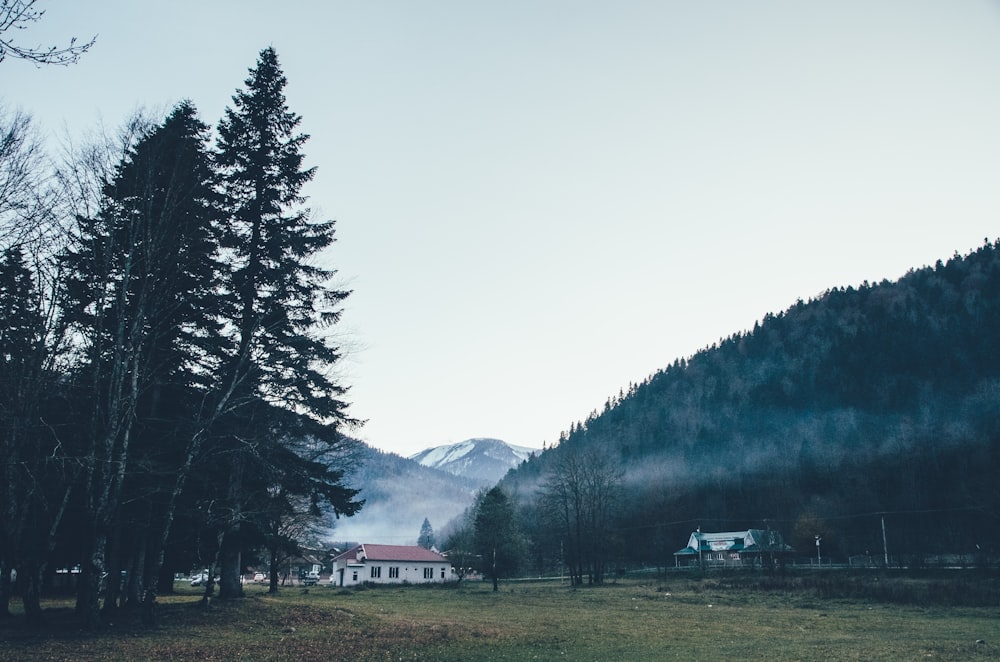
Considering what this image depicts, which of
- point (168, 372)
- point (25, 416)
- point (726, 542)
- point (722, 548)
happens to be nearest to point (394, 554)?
point (722, 548)

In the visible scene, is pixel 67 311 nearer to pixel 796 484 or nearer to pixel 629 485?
pixel 796 484

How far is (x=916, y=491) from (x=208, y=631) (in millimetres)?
102846

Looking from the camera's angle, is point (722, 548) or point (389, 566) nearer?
point (389, 566)

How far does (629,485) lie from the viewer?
131 meters

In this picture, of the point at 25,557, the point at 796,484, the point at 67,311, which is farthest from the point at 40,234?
the point at 796,484

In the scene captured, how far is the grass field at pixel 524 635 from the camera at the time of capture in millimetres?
14891

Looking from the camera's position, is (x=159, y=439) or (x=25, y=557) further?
(x=159, y=439)

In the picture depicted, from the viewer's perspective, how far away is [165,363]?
2148 centimetres

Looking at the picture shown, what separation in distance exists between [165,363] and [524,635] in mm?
14983

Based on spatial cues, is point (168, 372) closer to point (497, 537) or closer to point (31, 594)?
point (31, 594)

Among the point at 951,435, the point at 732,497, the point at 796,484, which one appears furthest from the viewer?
the point at 732,497

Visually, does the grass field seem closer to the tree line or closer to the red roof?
the tree line

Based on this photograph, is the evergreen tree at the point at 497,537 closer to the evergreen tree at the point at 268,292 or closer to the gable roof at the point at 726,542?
the evergreen tree at the point at 268,292

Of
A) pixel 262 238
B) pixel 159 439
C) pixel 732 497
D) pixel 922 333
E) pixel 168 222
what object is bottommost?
pixel 732 497
